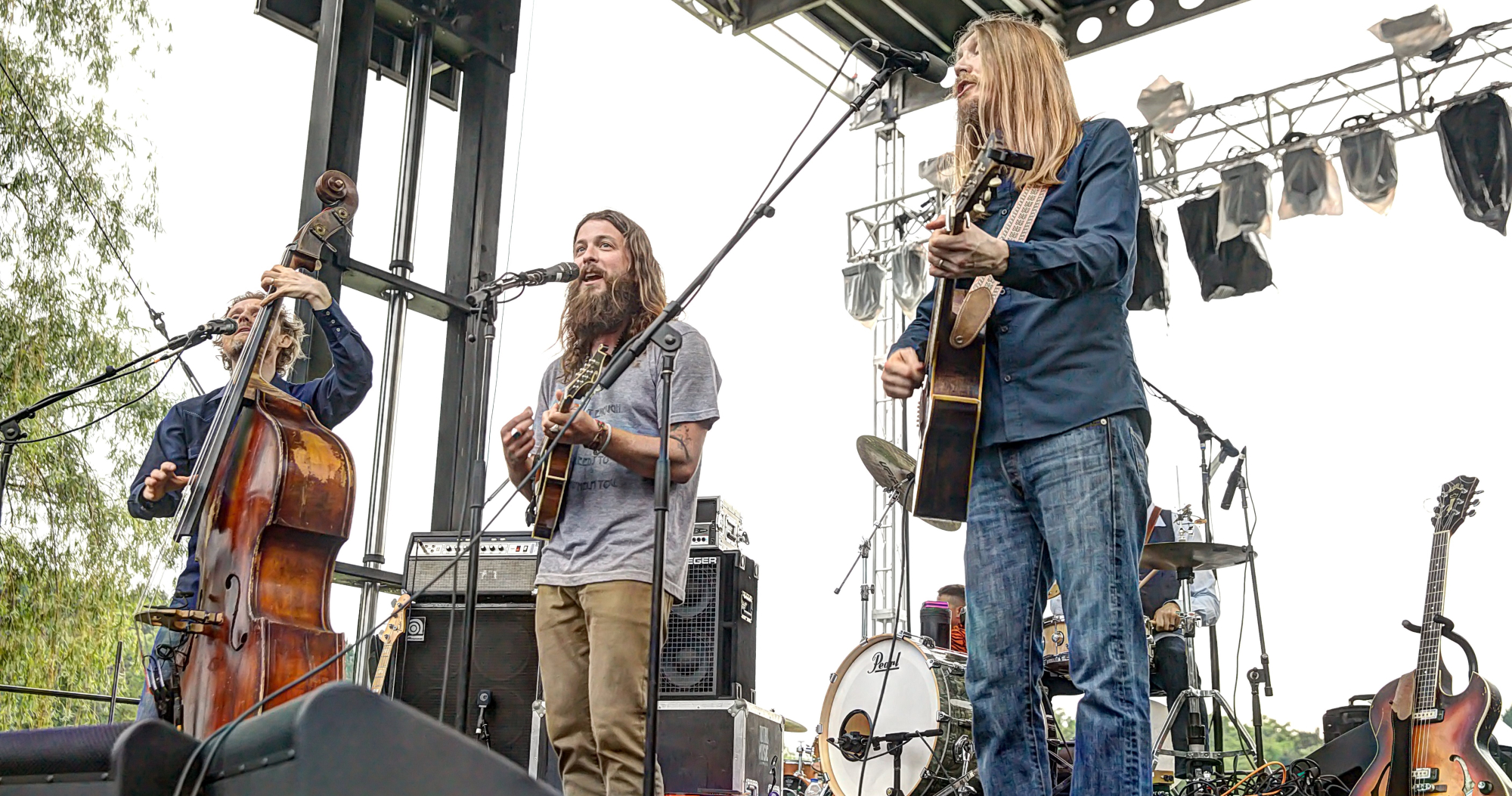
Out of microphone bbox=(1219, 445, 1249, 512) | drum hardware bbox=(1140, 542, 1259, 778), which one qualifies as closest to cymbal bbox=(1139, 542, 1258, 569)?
drum hardware bbox=(1140, 542, 1259, 778)

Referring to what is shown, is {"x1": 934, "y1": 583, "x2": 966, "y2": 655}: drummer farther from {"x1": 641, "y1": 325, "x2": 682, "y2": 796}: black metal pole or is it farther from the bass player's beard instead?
{"x1": 641, "y1": 325, "x2": 682, "y2": 796}: black metal pole

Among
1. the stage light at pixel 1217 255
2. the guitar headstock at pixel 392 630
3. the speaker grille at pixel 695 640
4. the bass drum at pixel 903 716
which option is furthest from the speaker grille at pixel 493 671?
the stage light at pixel 1217 255

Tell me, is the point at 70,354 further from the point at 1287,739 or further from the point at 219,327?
the point at 1287,739

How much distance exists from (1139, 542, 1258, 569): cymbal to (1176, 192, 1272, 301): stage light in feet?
11.2

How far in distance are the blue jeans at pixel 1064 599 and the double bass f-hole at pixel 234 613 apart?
1.74 metres

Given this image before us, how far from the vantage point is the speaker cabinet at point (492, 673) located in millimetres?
4512

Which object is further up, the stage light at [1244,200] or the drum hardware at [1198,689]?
the stage light at [1244,200]

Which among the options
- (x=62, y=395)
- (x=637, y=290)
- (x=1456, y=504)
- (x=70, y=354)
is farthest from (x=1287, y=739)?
(x=70, y=354)

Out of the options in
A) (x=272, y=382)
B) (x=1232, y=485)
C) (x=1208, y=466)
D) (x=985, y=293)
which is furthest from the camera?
(x=1208, y=466)

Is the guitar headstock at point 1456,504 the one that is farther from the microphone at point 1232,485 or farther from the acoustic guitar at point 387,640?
the acoustic guitar at point 387,640

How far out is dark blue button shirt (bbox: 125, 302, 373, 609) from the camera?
3.69m

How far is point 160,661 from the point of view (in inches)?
121

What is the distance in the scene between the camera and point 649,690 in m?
2.42

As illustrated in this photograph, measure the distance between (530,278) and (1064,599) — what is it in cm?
159
